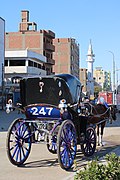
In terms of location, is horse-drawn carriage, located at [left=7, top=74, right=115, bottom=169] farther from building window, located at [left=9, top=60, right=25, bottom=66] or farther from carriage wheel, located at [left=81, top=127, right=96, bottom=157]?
building window, located at [left=9, top=60, right=25, bottom=66]

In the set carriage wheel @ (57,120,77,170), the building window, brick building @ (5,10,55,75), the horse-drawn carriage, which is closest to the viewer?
carriage wheel @ (57,120,77,170)

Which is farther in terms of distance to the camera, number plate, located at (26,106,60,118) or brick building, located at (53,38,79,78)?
brick building, located at (53,38,79,78)

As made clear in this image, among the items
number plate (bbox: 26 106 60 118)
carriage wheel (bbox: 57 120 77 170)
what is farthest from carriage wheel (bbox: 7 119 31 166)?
carriage wheel (bbox: 57 120 77 170)

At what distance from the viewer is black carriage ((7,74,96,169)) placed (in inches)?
392

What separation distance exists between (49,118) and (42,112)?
0.78 feet

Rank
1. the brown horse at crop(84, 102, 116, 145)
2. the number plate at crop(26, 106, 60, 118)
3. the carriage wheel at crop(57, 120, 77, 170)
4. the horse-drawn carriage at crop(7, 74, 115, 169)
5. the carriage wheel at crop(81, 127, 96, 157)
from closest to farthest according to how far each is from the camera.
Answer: the carriage wheel at crop(57, 120, 77, 170)
the horse-drawn carriage at crop(7, 74, 115, 169)
the number plate at crop(26, 106, 60, 118)
the carriage wheel at crop(81, 127, 96, 157)
the brown horse at crop(84, 102, 116, 145)

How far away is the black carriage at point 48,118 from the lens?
9.95 metres

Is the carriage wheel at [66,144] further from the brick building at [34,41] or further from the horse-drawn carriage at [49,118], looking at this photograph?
the brick building at [34,41]

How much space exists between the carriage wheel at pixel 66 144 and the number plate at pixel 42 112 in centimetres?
54

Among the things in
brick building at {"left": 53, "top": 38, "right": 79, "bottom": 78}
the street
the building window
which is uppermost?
brick building at {"left": 53, "top": 38, "right": 79, "bottom": 78}

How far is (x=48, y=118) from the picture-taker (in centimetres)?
1041

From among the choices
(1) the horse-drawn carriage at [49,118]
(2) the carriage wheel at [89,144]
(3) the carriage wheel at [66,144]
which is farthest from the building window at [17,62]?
(3) the carriage wheel at [66,144]

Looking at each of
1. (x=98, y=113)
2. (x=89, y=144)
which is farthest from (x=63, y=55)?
(x=89, y=144)

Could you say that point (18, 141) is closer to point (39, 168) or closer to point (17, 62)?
point (39, 168)
